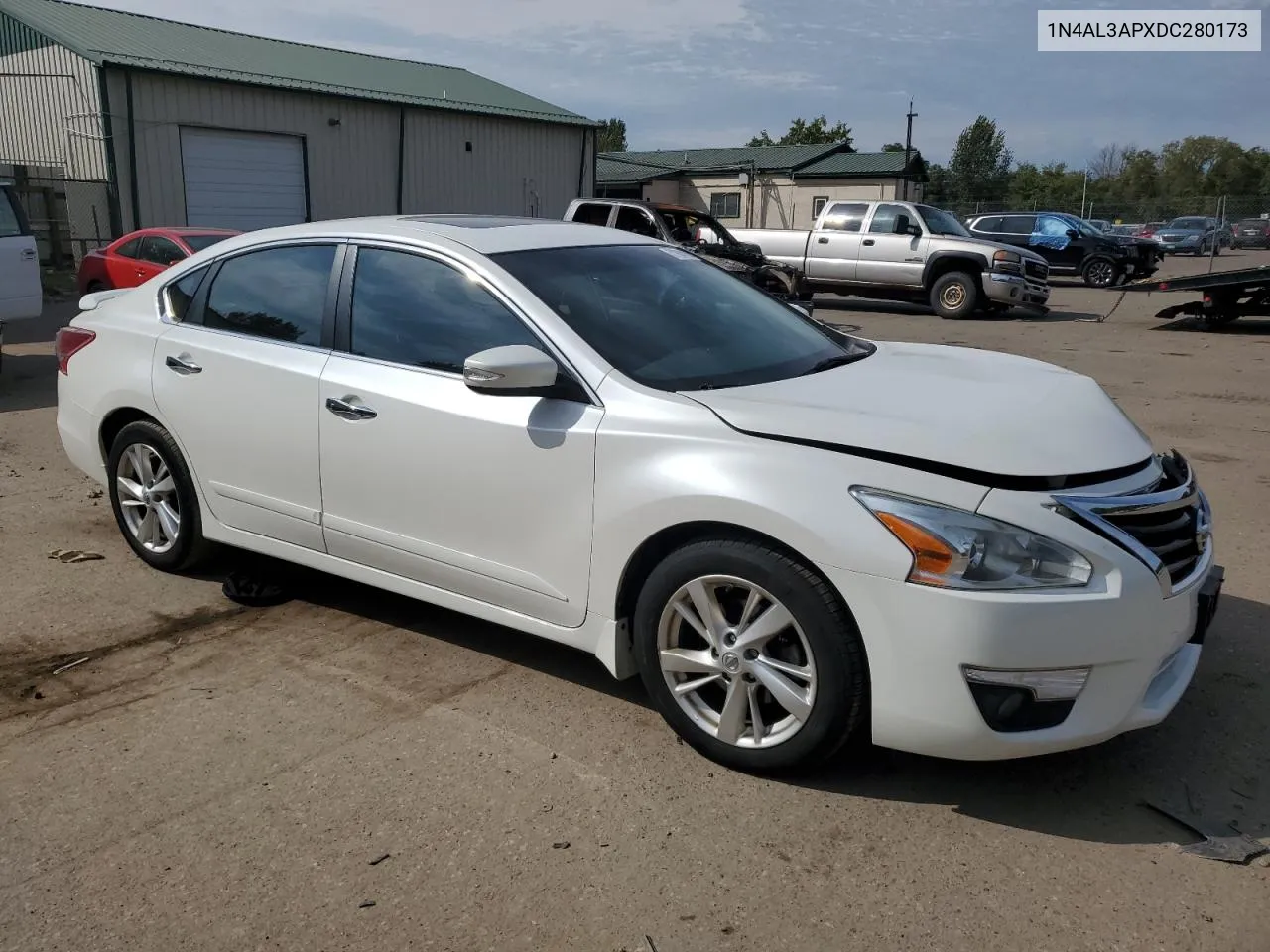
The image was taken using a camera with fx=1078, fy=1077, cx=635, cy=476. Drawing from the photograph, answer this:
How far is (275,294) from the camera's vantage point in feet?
14.8

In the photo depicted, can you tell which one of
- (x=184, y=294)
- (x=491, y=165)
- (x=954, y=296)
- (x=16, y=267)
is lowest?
(x=954, y=296)

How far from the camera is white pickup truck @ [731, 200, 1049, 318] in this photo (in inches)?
701

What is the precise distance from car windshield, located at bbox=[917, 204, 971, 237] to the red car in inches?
441

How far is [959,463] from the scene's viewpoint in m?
3.00

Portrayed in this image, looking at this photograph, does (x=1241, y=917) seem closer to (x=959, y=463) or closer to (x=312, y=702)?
(x=959, y=463)

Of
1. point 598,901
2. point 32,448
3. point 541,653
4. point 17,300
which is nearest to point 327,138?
point 17,300

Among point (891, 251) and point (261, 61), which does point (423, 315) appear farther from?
point (261, 61)

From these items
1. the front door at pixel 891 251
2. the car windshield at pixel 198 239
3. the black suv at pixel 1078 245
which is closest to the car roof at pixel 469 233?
the car windshield at pixel 198 239

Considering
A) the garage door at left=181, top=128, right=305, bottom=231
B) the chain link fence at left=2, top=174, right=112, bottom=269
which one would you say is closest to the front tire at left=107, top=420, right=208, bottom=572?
the chain link fence at left=2, top=174, right=112, bottom=269

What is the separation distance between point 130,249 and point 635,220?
7595 millimetres

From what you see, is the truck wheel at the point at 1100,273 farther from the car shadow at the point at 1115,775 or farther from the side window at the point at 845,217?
the car shadow at the point at 1115,775

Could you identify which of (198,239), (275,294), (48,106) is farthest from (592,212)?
(275,294)

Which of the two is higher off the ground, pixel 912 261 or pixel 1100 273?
pixel 912 261

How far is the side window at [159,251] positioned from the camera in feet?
44.5
